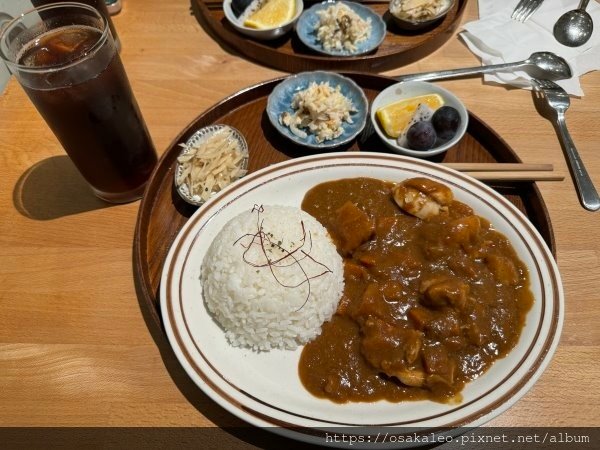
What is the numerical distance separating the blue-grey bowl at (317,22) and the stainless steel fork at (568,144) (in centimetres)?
121

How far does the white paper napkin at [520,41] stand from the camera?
2979 millimetres

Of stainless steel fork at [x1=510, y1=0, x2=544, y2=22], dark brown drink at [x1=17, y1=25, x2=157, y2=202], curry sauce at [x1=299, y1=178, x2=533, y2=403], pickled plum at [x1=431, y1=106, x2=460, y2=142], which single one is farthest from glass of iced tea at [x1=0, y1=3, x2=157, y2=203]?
stainless steel fork at [x1=510, y1=0, x2=544, y2=22]

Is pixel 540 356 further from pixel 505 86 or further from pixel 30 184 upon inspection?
pixel 30 184

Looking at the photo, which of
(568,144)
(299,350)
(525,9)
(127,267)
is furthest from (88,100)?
(525,9)

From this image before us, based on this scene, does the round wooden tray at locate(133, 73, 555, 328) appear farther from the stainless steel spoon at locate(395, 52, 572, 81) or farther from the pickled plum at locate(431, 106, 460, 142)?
the stainless steel spoon at locate(395, 52, 572, 81)

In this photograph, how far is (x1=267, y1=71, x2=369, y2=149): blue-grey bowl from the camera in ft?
8.30

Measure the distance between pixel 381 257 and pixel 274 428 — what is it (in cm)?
94

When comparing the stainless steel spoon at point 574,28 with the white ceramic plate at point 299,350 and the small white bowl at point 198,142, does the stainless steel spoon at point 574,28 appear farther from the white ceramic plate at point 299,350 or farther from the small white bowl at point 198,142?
the small white bowl at point 198,142

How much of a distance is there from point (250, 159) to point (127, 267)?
98 cm

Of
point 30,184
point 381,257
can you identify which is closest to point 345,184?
point 381,257

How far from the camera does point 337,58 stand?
290cm

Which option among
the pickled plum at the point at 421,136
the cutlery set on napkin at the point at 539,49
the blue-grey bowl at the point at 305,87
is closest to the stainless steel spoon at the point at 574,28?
the cutlery set on napkin at the point at 539,49

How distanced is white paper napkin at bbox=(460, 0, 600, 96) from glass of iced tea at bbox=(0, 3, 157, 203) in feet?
8.32

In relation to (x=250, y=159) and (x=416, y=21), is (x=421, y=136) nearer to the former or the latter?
(x=250, y=159)
